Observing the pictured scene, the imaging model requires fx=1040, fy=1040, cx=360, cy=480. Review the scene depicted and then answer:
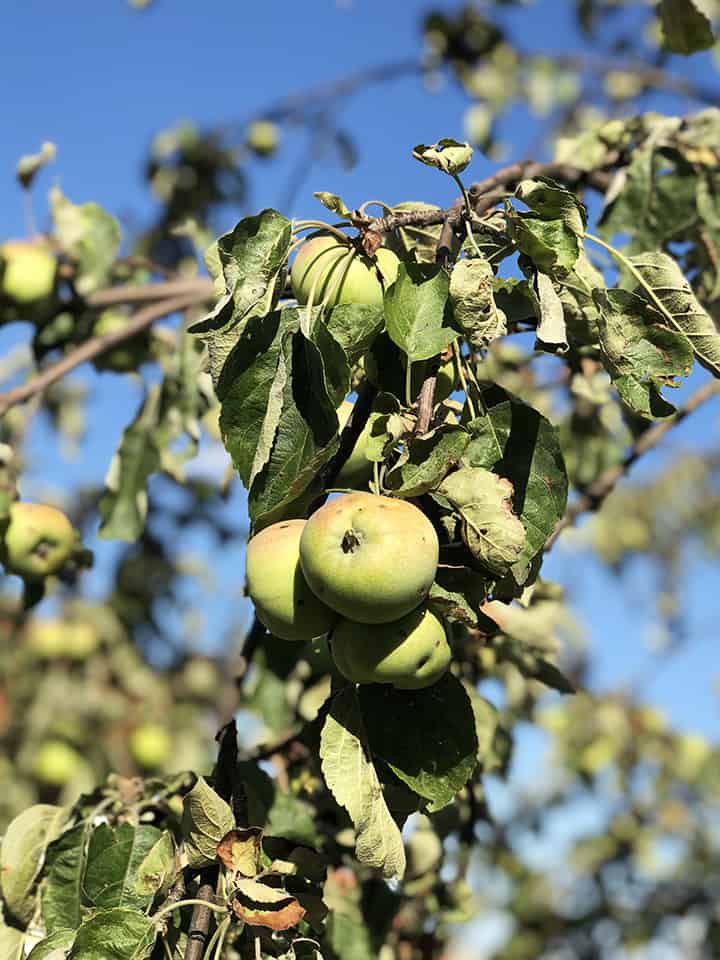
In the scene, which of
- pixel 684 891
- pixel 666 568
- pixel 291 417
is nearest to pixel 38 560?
pixel 291 417

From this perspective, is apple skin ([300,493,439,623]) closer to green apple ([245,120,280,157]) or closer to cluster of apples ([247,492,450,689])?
cluster of apples ([247,492,450,689])

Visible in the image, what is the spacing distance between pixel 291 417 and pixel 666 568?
7.06 m

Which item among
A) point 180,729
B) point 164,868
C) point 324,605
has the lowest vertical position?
point 180,729

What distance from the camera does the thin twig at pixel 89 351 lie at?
81.9 inches

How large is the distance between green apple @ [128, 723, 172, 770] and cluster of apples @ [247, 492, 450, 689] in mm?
3487

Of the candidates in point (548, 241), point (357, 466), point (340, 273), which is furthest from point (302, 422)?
point (548, 241)

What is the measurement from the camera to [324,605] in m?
1.04

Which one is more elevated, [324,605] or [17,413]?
[324,605]

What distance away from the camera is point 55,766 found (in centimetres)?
404

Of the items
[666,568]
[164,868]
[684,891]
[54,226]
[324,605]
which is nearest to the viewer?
[324,605]

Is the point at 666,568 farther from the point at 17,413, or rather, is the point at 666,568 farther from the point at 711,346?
the point at 711,346

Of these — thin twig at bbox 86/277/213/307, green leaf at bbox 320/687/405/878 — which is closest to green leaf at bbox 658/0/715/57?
thin twig at bbox 86/277/213/307

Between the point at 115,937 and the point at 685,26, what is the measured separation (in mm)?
1691

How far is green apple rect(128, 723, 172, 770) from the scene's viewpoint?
431 centimetres
